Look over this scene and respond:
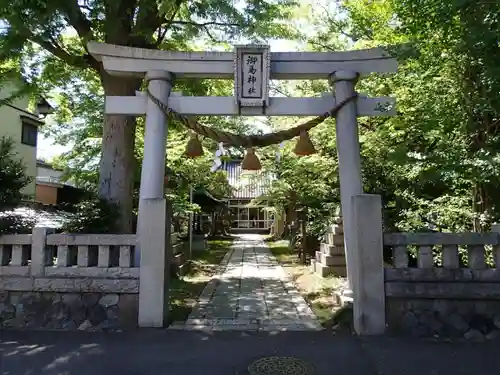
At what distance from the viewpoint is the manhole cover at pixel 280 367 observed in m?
4.66

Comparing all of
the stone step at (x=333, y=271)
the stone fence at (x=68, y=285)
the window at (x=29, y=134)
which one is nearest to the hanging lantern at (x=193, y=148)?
the stone fence at (x=68, y=285)

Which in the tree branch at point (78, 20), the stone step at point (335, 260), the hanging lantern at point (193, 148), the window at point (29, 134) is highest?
the window at point (29, 134)

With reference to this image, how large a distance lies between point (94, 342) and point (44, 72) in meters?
7.18

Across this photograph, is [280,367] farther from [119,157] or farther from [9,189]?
[119,157]

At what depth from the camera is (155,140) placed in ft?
22.8

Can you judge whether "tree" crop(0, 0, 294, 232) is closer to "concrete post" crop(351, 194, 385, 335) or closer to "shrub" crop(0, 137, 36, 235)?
"shrub" crop(0, 137, 36, 235)

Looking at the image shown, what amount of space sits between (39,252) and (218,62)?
13.0 feet

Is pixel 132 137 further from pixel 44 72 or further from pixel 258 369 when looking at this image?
pixel 258 369

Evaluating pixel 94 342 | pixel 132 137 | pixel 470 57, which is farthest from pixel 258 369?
pixel 132 137

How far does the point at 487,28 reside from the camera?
190 inches

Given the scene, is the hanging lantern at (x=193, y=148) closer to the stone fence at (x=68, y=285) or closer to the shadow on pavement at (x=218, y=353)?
the stone fence at (x=68, y=285)

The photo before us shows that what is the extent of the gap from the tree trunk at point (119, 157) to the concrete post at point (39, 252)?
2.37 meters

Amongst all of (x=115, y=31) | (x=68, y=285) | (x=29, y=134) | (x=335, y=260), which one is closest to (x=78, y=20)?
(x=115, y=31)

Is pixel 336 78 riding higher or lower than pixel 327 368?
higher
